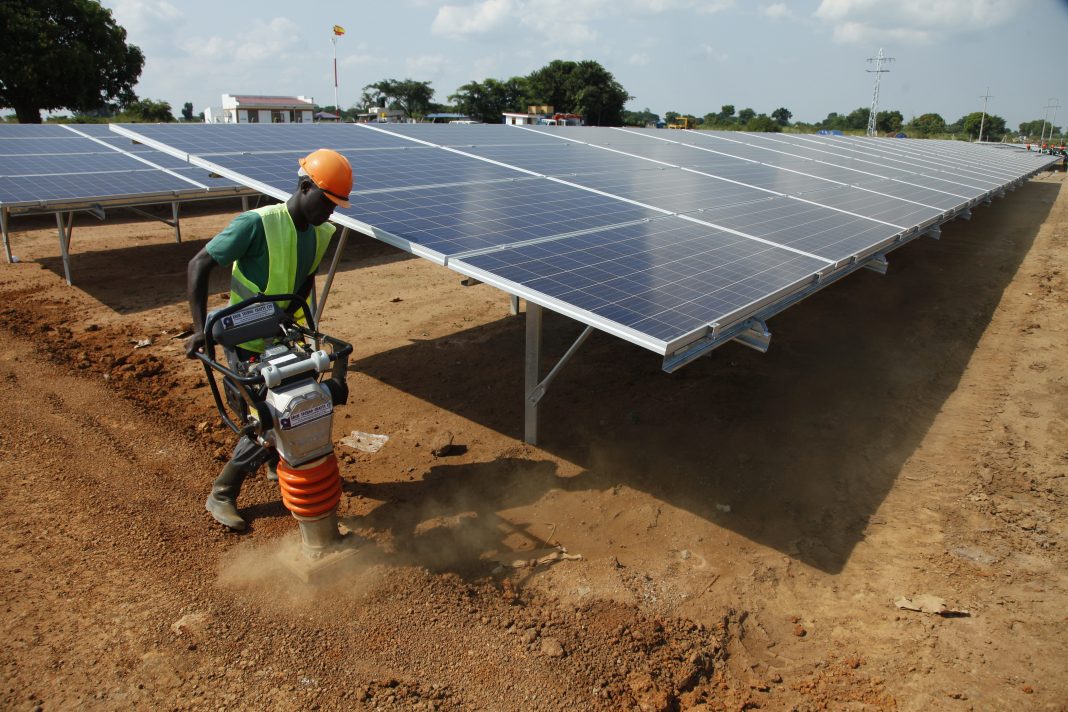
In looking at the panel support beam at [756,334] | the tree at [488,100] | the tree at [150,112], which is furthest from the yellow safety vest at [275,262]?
the tree at [488,100]

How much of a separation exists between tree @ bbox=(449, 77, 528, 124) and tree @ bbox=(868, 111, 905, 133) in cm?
5791

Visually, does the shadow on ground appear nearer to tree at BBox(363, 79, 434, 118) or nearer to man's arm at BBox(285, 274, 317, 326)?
man's arm at BBox(285, 274, 317, 326)

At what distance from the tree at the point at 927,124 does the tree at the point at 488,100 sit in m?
49.7

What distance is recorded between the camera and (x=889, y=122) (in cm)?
9756

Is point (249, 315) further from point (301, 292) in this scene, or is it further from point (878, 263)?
point (878, 263)

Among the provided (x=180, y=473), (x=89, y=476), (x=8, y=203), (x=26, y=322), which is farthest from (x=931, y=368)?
(x=8, y=203)

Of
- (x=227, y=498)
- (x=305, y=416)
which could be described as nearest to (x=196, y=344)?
(x=305, y=416)

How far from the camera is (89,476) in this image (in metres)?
5.45

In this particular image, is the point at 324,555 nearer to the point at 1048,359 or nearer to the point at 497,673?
the point at 497,673

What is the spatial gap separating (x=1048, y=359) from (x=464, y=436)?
8351mm

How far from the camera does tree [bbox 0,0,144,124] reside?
1065 inches

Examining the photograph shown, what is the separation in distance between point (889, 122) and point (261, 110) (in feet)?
281

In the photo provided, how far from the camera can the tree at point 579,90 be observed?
224 feet

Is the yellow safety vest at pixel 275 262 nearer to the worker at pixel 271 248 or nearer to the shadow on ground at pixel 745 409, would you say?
the worker at pixel 271 248
